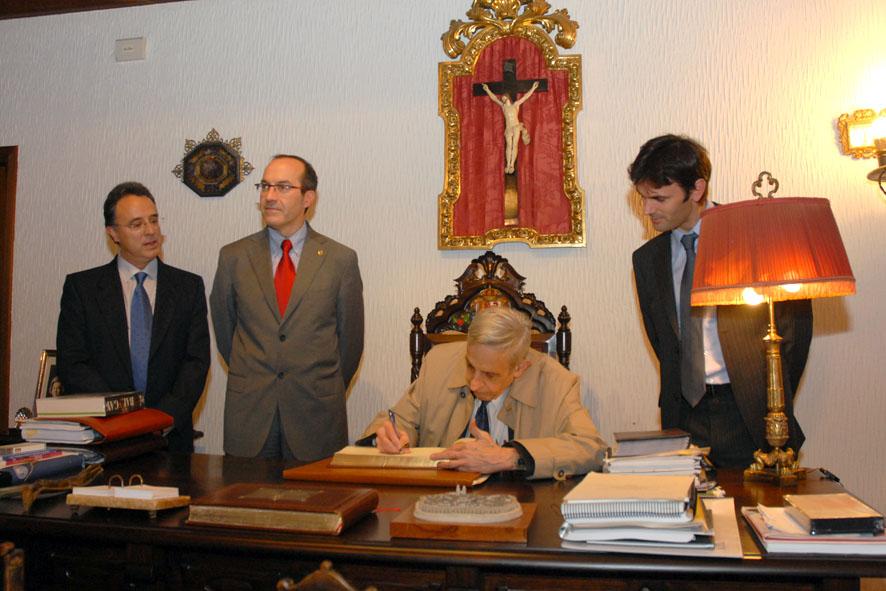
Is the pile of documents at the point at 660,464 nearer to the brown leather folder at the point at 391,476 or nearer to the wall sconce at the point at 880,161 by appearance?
the brown leather folder at the point at 391,476

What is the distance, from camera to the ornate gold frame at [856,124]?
402 centimetres

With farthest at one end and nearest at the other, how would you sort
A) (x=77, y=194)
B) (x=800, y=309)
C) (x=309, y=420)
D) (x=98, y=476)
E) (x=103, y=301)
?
(x=77, y=194)
(x=103, y=301)
(x=309, y=420)
(x=800, y=309)
(x=98, y=476)

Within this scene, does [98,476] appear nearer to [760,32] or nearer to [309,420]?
[309,420]

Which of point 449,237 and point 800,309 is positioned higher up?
point 449,237

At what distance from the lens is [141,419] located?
9.71ft

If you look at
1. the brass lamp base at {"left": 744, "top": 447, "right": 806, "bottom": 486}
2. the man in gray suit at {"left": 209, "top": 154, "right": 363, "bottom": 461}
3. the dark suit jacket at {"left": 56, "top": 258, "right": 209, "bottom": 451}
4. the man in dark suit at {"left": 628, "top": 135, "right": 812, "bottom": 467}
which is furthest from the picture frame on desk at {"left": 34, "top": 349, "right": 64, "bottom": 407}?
the brass lamp base at {"left": 744, "top": 447, "right": 806, "bottom": 486}

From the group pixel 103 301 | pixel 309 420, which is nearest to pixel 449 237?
pixel 309 420

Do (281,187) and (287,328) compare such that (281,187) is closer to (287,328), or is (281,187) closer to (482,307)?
(287,328)

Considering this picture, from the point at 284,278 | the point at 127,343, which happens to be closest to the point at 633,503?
the point at 284,278

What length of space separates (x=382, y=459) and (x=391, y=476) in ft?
0.37

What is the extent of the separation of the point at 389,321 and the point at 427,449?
2006mm

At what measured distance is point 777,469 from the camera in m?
2.33

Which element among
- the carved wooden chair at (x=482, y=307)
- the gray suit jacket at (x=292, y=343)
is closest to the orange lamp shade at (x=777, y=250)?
the carved wooden chair at (x=482, y=307)

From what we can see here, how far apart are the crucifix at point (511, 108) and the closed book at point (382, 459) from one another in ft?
7.04
